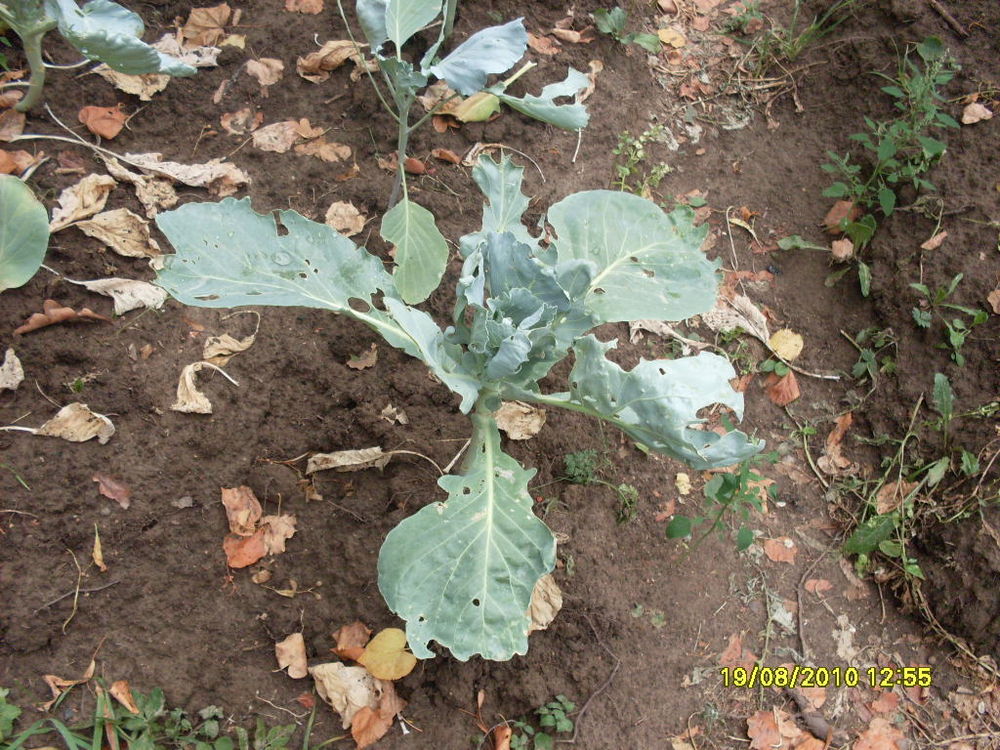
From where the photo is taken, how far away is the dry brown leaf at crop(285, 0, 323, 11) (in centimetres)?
308

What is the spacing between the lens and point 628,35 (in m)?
3.36

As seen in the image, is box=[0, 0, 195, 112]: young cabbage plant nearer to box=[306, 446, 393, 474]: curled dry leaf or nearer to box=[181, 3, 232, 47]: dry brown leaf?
box=[181, 3, 232, 47]: dry brown leaf

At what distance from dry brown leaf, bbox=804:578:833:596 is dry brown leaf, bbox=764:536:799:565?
80 mm

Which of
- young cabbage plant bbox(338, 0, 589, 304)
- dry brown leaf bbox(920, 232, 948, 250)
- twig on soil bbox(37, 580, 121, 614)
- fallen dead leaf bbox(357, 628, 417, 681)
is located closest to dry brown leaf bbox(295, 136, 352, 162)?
young cabbage plant bbox(338, 0, 589, 304)

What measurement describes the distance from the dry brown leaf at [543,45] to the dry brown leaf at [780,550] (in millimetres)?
2186

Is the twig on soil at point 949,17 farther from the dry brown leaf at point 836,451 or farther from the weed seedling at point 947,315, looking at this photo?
the dry brown leaf at point 836,451

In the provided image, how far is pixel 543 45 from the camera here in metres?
3.24

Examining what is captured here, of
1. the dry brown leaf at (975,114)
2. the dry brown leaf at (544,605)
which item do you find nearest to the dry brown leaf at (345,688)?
the dry brown leaf at (544,605)

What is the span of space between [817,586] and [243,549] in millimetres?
1829

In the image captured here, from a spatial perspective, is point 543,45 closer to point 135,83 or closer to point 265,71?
point 265,71

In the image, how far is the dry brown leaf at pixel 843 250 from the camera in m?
3.07

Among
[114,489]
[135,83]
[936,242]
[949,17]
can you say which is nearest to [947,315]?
[936,242]

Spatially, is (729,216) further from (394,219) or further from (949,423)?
(394,219)

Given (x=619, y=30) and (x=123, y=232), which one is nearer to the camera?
(x=123, y=232)
